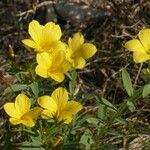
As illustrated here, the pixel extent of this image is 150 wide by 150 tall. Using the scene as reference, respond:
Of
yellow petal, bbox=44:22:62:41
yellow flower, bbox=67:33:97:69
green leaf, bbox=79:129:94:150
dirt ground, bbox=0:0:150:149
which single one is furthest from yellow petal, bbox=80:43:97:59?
dirt ground, bbox=0:0:150:149

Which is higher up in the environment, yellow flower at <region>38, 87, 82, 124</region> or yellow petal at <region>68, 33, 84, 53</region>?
yellow petal at <region>68, 33, 84, 53</region>

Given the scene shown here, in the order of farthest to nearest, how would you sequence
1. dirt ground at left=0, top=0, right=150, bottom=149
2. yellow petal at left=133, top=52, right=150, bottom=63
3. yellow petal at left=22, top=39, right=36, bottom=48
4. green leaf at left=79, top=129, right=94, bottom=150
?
dirt ground at left=0, top=0, right=150, bottom=149
green leaf at left=79, top=129, right=94, bottom=150
yellow petal at left=22, top=39, right=36, bottom=48
yellow petal at left=133, top=52, right=150, bottom=63

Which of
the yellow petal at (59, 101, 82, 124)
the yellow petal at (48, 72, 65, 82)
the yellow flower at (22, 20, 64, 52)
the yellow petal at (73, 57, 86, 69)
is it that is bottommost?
the yellow petal at (59, 101, 82, 124)

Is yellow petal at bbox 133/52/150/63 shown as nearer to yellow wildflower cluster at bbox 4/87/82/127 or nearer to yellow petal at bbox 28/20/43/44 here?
yellow wildflower cluster at bbox 4/87/82/127

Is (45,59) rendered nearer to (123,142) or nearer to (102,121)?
(102,121)

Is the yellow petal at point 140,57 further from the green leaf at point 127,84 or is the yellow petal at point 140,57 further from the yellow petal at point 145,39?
the green leaf at point 127,84

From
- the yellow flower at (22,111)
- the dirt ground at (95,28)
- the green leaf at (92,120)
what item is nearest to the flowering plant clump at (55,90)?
the yellow flower at (22,111)

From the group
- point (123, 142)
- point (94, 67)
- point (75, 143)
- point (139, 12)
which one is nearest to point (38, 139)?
point (75, 143)

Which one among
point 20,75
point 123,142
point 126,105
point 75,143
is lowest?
point 123,142
